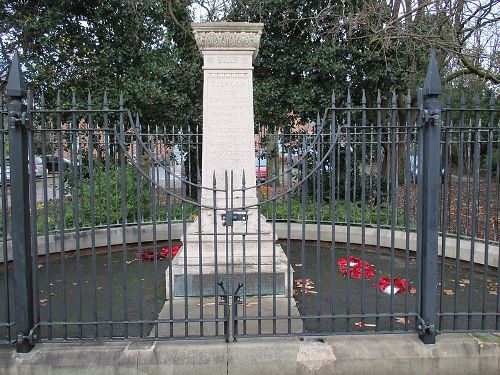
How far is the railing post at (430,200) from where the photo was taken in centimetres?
370

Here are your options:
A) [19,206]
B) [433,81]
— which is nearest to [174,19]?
[19,206]

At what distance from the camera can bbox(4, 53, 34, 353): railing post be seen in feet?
11.6

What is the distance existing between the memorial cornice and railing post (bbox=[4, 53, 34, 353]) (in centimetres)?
242

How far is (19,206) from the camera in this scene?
360cm

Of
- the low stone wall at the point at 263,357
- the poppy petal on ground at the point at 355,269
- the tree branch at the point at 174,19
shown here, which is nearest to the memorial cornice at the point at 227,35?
Result: the poppy petal on ground at the point at 355,269

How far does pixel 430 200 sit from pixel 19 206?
3.22 metres

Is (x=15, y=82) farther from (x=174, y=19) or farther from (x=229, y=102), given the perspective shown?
(x=174, y=19)

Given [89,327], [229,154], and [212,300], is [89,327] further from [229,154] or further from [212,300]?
[229,154]

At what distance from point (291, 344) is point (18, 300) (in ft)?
6.96

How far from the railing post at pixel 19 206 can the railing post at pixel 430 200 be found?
3.09 meters

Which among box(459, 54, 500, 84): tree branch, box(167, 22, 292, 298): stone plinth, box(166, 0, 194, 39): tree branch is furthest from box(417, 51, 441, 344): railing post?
box(166, 0, 194, 39): tree branch

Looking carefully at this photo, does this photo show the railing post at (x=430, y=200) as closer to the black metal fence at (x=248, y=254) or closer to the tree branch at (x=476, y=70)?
the black metal fence at (x=248, y=254)

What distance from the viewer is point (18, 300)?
3566mm

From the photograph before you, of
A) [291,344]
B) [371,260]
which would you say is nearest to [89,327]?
[291,344]
